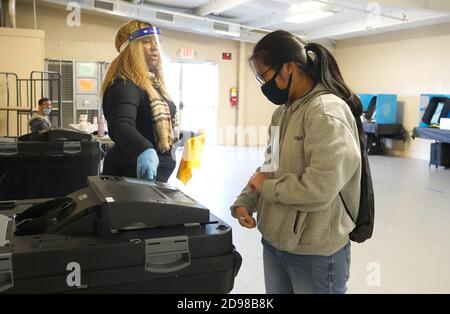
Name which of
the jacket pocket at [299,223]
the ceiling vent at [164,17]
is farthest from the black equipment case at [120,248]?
the ceiling vent at [164,17]

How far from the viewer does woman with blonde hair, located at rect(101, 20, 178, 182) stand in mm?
1577

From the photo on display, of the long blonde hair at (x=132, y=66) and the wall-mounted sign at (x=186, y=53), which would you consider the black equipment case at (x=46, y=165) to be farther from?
the wall-mounted sign at (x=186, y=53)

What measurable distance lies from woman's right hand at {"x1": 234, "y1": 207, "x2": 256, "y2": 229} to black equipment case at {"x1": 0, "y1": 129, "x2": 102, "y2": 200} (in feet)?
2.67

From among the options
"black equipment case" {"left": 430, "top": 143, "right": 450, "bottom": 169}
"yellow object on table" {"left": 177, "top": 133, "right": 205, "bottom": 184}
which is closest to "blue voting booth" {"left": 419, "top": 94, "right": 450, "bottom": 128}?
"black equipment case" {"left": 430, "top": 143, "right": 450, "bottom": 169}

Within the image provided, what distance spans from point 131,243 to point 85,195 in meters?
0.25

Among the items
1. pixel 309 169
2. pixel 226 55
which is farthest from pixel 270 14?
pixel 309 169

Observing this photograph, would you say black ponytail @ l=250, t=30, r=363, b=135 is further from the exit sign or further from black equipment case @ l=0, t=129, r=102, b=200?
the exit sign

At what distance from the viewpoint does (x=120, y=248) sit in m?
0.82

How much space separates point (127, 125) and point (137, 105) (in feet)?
0.40

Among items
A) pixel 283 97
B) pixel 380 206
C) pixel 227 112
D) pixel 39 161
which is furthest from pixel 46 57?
pixel 283 97

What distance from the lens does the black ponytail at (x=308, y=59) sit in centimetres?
120

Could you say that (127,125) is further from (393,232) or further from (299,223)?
(393,232)

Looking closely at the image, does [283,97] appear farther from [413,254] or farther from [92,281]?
[413,254]

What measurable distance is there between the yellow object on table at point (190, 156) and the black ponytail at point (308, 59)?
67cm
